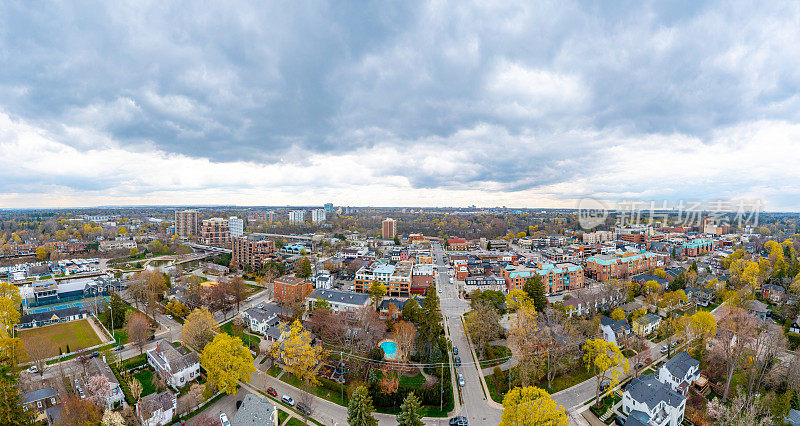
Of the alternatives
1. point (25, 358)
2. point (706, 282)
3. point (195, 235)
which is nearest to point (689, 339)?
point (706, 282)

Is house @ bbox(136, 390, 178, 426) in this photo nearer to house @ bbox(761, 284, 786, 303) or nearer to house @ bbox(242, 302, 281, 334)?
house @ bbox(242, 302, 281, 334)

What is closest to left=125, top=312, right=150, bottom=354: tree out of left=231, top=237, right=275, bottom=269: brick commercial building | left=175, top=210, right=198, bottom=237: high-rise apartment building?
left=231, top=237, right=275, bottom=269: brick commercial building

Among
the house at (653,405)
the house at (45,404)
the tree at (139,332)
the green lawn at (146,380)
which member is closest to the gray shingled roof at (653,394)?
the house at (653,405)

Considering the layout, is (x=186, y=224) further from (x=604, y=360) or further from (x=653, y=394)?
(x=653, y=394)

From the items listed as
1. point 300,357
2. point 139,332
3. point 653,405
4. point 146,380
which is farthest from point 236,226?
point 653,405

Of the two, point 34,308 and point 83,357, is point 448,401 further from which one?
point 34,308
